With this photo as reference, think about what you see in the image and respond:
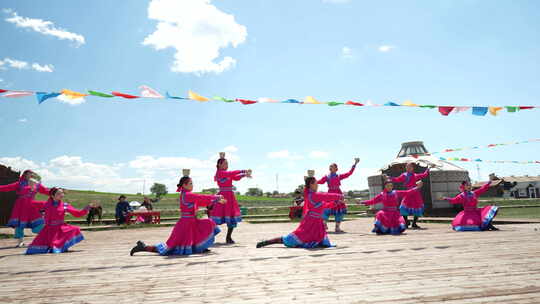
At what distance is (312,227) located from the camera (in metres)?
6.28

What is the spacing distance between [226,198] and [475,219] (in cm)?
652

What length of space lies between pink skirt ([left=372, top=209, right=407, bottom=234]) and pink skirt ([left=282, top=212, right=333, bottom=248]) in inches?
117

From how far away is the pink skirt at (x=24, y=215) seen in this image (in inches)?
318

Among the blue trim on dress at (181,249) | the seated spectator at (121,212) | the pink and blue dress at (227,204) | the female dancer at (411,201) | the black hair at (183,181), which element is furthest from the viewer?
the seated spectator at (121,212)

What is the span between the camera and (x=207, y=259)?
5137 millimetres

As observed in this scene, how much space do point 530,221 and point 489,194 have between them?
253ft

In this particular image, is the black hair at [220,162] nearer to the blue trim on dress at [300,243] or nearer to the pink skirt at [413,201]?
the blue trim on dress at [300,243]

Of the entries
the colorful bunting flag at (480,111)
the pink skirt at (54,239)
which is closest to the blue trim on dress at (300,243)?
the pink skirt at (54,239)

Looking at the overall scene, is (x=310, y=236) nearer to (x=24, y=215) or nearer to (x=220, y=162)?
(x=220, y=162)

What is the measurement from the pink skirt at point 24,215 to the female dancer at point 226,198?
447 cm

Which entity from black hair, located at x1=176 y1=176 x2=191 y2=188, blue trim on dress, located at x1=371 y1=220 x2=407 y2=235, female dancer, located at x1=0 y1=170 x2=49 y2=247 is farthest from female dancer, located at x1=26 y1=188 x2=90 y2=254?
blue trim on dress, located at x1=371 y1=220 x2=407 y2=235

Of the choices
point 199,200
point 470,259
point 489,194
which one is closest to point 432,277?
point 470,259

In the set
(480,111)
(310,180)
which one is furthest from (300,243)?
(480,111)

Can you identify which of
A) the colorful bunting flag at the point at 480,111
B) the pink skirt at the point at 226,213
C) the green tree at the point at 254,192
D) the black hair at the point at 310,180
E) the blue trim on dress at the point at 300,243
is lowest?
the green tree at the point at 254,192
